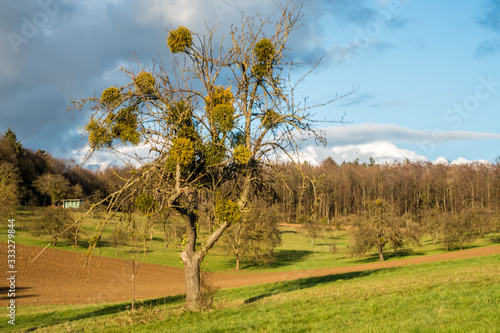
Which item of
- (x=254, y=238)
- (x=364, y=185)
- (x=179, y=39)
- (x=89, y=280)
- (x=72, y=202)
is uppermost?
(x=179, y=39)

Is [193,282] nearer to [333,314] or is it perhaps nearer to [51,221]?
[333,314]

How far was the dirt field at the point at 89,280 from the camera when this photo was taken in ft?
78.0

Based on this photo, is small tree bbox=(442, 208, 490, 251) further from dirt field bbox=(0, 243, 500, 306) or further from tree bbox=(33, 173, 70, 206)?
tree bbox=(33, 173, 70, 206)

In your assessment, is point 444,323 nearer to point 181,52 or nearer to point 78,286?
point 181,52

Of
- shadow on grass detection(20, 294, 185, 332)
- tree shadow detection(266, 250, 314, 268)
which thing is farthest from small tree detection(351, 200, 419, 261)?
shadow on grass detection(20, 294, 185, 332)

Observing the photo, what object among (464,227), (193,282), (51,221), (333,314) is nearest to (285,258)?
(464,227)

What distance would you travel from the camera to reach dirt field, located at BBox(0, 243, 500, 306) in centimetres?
2377

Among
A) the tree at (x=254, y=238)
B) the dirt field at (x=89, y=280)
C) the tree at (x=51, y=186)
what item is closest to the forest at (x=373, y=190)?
the tree at (x=51, y=186)

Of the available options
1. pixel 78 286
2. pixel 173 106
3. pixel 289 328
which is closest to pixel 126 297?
pixel 78 286

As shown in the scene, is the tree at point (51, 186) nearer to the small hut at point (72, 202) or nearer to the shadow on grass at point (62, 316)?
the small hut at point (72, 202)

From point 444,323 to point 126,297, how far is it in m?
20.2

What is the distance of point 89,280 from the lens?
31484 millimetres

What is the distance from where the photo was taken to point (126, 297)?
23453 millimetres

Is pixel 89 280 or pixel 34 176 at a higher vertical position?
pixel 34 176
